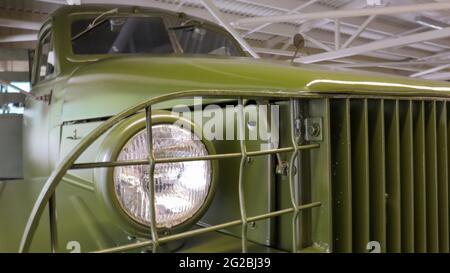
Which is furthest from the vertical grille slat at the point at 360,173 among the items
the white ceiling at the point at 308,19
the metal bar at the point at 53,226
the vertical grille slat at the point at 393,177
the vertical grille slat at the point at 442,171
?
the white ceiling at the point at 308,19

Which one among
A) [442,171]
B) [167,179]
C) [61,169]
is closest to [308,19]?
[442,171]

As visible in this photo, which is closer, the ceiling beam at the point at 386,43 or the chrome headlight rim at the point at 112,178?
the chrome headlight rim at the point at 112,178

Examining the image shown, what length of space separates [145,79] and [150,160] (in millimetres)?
679

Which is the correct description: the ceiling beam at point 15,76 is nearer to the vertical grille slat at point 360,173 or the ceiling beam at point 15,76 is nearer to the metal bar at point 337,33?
the vertical grille slat at point 360,173

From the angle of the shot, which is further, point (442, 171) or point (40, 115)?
point (40, 115)

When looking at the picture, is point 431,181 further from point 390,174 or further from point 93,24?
point 93,24

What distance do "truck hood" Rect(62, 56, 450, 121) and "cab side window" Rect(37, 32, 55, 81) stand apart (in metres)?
0.46

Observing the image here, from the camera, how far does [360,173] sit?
54.4 inches

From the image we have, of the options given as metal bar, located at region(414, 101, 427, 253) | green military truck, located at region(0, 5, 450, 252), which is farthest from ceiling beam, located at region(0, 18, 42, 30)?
metal bar, located at region(414, 101, 427, 253)

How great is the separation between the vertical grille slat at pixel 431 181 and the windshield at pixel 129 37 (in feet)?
4.68

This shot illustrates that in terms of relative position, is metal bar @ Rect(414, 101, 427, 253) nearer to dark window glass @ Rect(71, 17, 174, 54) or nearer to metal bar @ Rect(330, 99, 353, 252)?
metal bar @ Rect(330, 99, 353, 252)

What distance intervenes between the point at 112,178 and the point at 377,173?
853 millimetres

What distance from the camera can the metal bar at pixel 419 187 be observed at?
1.53 m
